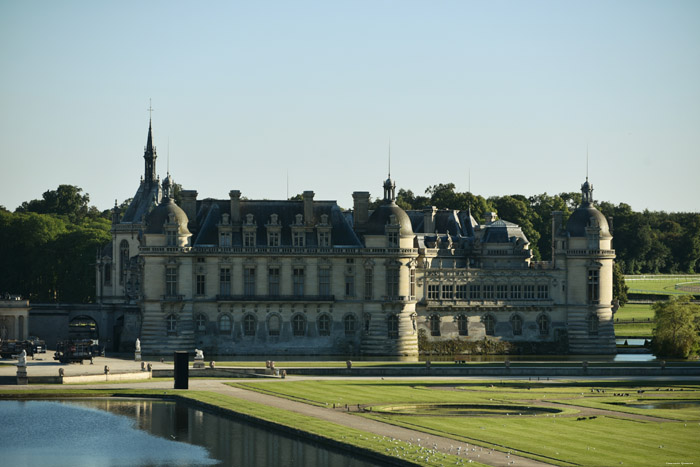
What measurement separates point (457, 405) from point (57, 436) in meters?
19.0

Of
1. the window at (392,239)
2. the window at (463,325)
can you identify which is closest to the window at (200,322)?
the window at (392,239)

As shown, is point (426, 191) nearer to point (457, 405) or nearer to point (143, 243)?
point (143, 243)

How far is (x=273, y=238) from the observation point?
109625 millimetres

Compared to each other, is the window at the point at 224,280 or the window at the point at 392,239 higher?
the window at the point at 392,239

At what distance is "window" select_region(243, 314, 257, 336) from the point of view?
109375mm

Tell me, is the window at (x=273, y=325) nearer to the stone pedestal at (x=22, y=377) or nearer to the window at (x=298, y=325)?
the window at (x=298, y=325)

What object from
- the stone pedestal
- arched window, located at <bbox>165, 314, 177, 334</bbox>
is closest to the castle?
arched window, located at <bbox>165, 314, 177, 334</bbox>

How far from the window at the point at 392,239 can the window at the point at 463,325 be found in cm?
914

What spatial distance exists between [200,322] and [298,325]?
7.06m

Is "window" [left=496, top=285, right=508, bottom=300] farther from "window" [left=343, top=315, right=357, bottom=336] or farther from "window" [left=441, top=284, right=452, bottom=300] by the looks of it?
"window" [left=343, top=315, right=357, bottom=336]

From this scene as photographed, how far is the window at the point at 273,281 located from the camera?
110m

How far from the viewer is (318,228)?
360 ft

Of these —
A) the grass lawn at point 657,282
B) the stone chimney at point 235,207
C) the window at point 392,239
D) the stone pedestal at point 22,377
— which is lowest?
the stone pedestal at point 22,377

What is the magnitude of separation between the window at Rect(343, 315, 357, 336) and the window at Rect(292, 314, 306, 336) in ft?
9.73
